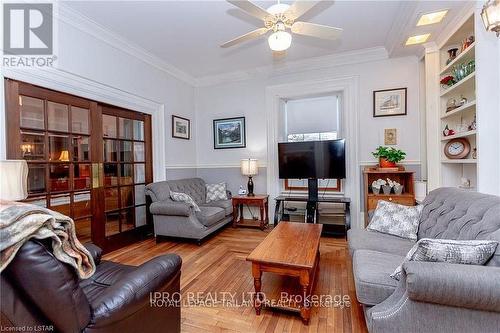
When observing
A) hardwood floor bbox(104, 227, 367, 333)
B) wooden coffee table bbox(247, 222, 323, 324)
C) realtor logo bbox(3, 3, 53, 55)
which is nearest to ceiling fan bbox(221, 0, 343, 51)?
wooden coffee table bbox(247, 222, 323, 324)

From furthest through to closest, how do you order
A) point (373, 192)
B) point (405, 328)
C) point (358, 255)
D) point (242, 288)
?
point (373, 192) → point (242, 288) → point (358, 255) → point (405, 328)

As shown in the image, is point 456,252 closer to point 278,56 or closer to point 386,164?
point 386,164

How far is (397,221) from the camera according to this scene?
241 cm

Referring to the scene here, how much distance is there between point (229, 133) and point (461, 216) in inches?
144

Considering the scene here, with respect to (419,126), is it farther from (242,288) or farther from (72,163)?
(72,163)

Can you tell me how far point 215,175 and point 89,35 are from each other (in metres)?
2.92

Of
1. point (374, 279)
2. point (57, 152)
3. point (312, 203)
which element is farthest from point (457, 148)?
point (57, 152)

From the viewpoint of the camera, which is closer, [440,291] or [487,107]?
[440,291]

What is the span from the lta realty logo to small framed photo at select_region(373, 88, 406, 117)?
166 inches

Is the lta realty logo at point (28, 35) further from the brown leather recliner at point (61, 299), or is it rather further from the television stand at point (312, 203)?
the television stand at point (312, 203)

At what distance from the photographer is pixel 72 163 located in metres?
2.83

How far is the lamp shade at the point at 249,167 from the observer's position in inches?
170

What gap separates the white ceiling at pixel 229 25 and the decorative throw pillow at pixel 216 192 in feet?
7.09

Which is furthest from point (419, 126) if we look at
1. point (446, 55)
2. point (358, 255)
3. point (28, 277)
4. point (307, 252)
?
point (28, 277)
